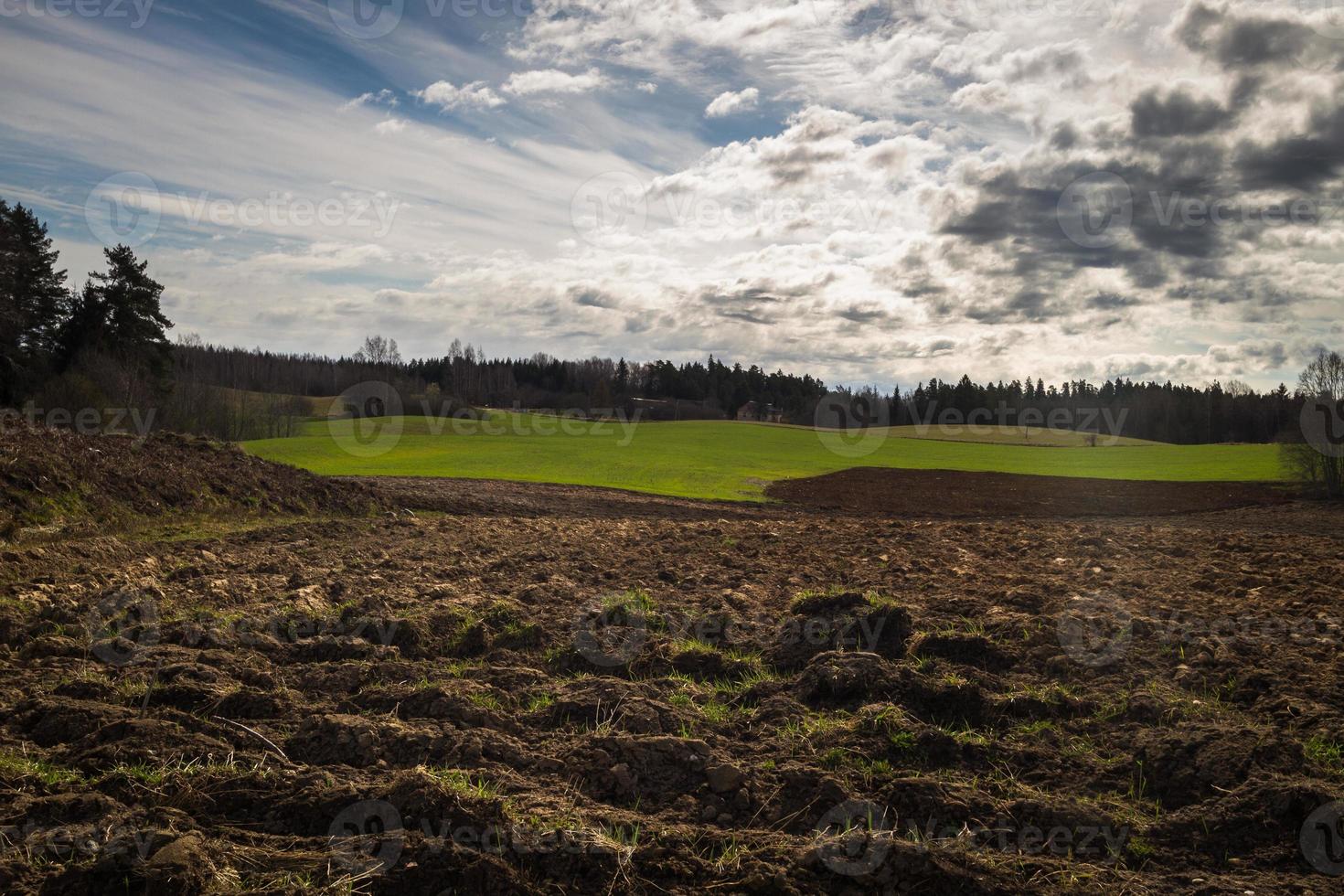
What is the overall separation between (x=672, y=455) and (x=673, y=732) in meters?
47.5

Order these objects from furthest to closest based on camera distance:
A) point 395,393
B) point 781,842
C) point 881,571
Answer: point 395,393
point 881,571
point 781,842

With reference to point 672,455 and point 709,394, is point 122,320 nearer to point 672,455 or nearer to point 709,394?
point 672,455

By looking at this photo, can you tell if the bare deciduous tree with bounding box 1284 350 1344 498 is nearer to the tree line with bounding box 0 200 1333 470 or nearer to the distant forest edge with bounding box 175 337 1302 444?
the tree line with bounding box 0 200 1333 470

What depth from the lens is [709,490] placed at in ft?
116

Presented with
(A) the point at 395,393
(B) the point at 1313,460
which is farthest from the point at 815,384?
(B) the point at 1313,460

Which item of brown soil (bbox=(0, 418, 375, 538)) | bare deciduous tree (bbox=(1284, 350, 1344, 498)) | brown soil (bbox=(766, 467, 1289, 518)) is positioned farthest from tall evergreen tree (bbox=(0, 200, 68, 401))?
bare deciduous tree (bbox=(1284, 350, 1344, 498))

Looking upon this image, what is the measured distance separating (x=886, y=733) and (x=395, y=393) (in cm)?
10796

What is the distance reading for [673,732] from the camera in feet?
18.4

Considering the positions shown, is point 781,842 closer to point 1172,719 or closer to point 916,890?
point 916,890

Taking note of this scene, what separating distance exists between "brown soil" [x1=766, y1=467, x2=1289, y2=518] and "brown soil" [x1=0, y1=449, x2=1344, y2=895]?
21.6m

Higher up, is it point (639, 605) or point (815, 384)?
point (815, 384)

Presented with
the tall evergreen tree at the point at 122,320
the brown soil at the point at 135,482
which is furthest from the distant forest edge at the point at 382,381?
the brown soil at the point at 135,482

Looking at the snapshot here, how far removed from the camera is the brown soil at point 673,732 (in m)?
4.07

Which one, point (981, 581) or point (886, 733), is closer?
point (886, 733)
